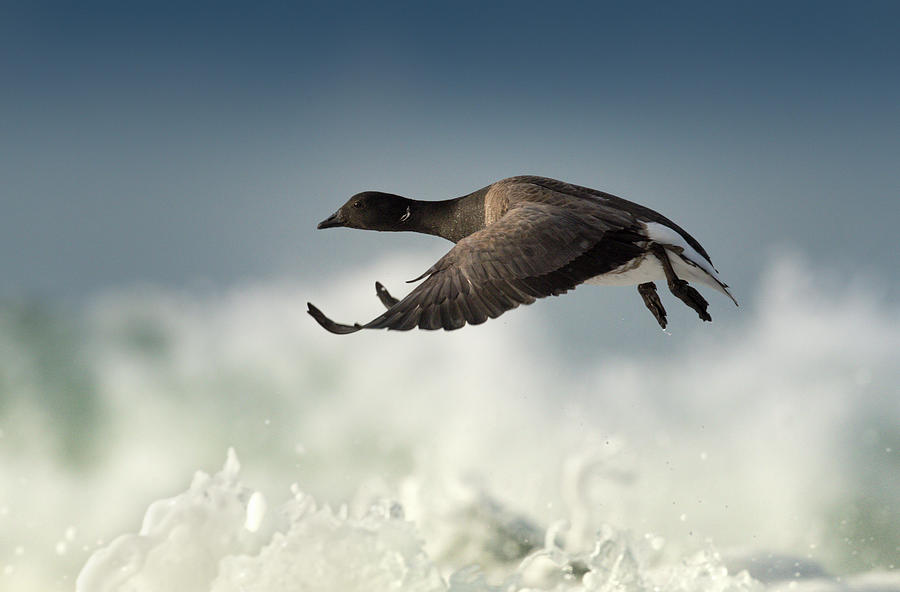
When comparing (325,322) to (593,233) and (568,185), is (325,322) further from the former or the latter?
(568,185)

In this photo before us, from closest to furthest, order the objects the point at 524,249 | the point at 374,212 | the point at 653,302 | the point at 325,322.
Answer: the point at 325,322, the point at 524,249, the point at 653,302, the point at 374,212

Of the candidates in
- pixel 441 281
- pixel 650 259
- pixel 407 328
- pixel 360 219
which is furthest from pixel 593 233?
pixel 360 219

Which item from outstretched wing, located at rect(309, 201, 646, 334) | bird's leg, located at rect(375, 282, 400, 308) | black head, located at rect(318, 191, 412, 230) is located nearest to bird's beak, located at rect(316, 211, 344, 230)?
black head, located at rect(318, 191, 412, 230)

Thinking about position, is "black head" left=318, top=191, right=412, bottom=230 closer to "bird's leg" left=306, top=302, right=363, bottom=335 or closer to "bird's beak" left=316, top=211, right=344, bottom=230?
"bird's beak" left=316, top=211, right=344, bottom=230

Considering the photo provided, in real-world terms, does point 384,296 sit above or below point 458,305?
above

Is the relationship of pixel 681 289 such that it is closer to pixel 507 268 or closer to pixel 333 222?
pixel 507 268

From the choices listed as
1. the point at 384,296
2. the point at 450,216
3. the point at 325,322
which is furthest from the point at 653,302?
the point at 325,322
